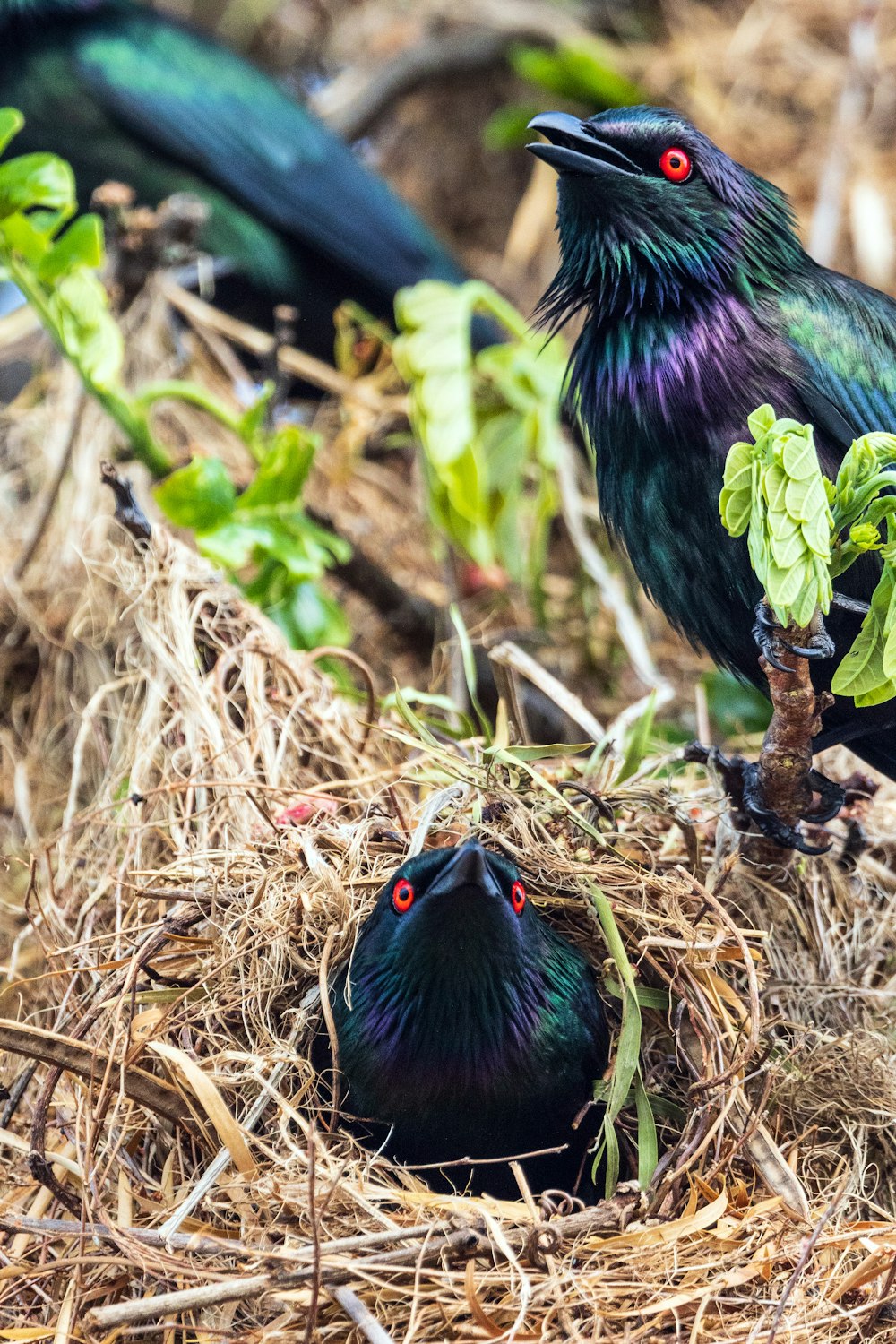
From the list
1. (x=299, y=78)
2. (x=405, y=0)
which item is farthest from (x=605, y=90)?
(x=299, y=78)

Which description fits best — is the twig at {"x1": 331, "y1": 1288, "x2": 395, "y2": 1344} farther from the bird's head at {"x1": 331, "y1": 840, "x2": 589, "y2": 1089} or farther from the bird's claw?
the bird's claw

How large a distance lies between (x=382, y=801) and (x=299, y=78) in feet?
19.2

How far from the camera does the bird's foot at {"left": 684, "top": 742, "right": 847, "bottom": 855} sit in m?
2.95

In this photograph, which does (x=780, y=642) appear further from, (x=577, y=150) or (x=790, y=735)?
(x=577, y=150)

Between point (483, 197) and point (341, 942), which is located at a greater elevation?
point (483, 197)

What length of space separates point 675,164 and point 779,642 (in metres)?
1.17

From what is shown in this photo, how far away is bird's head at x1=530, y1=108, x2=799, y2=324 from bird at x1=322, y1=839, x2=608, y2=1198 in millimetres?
1277

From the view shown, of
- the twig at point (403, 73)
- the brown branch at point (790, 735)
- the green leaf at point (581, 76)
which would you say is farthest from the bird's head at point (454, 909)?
the twig at point (403, 73)

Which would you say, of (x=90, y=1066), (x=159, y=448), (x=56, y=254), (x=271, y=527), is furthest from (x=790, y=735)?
(x=56, y=254)

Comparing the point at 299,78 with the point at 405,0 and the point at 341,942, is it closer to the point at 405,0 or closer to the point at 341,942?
the point at 405,0

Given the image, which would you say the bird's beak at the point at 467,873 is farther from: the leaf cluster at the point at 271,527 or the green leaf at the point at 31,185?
the green leaf at the point at 31,185

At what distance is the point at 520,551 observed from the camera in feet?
15.3

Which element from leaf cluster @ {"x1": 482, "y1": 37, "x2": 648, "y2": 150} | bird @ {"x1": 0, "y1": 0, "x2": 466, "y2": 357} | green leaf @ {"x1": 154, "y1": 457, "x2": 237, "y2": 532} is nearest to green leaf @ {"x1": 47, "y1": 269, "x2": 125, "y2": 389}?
green leaf @ {"x1": 154, "y1": 457, "x2": 237, "y2": 532}

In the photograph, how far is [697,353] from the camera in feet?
9.89
